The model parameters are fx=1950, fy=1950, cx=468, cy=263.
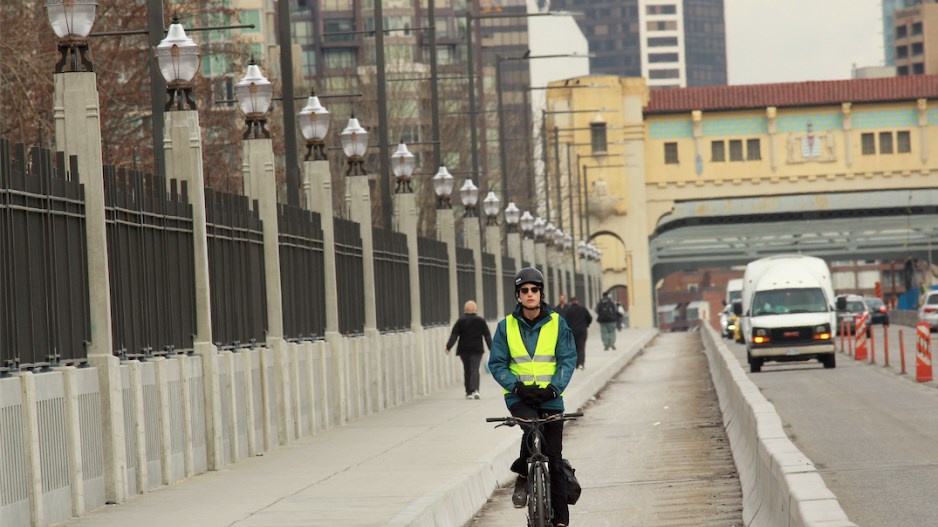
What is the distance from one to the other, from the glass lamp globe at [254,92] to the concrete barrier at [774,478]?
21.0 feet

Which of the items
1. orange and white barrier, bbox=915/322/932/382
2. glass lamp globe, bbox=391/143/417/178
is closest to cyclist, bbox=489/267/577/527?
glass lamp globe, bbox=391/143/417/178

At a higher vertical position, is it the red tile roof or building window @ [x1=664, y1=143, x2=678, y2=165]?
the red tile roof

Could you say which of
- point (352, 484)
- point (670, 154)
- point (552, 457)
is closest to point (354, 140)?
point (352, 484)

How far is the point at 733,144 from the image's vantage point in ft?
396

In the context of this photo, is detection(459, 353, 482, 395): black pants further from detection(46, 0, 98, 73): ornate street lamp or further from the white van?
detection(46, 0, 98, 73): ornate street lamp

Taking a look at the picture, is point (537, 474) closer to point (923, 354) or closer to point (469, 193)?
point (923, 354)

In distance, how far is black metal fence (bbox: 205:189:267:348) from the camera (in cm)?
1989

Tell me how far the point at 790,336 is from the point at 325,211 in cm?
1896

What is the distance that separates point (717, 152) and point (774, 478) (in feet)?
359

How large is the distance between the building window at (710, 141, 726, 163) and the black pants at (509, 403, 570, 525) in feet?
357

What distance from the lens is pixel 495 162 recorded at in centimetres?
13562

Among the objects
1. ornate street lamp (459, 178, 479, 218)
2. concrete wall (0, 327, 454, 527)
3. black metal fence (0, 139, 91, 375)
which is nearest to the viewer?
concrete wall (0, 327, 454, 527)

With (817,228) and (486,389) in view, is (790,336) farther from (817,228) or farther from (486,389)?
(817,228)

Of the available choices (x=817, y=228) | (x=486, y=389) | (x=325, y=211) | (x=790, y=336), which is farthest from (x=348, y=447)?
(x=817, y=228)
